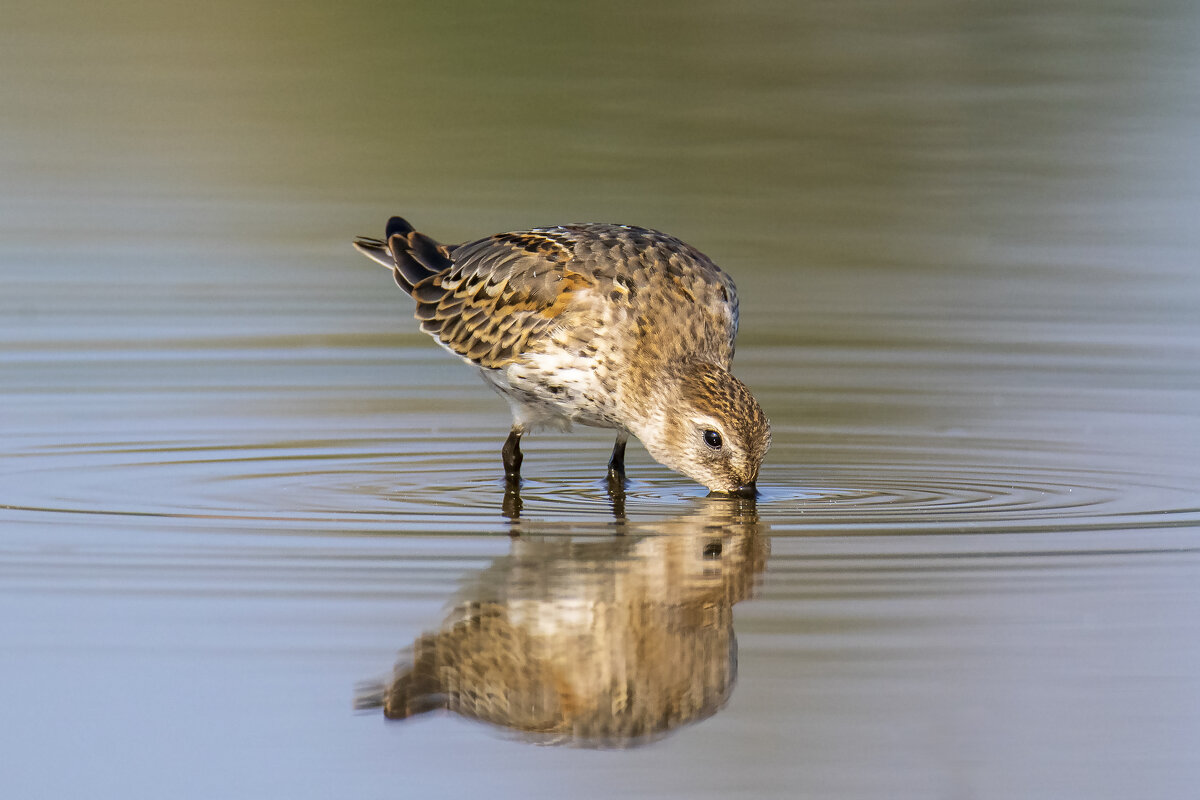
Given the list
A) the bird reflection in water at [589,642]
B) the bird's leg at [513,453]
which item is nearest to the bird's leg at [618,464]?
the bird's leg at [513,453]

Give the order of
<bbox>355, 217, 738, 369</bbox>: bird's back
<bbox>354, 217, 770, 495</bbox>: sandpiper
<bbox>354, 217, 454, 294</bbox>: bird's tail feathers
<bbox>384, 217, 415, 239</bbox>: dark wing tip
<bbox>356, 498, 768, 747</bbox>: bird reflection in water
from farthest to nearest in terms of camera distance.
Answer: <bbox>384, 217, 415, 239</bbox>: dark wing tip → <bbox>354, 217, 454, 294</bbox>: bird's tail feathers → <bbox>355, 217, 738, 369</bbox>: bird's back → <bbox>354, 217, 770, 495</bbox>: sandpiper → <bbox>356, 498, 768, 747</bbox>: bird reflection in water

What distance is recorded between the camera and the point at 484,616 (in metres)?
6.71

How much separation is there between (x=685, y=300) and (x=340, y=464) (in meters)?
1.71

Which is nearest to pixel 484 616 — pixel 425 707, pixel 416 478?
pixel 425 707

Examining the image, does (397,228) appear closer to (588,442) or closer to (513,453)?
(588,442)

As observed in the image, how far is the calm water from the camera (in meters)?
5.68

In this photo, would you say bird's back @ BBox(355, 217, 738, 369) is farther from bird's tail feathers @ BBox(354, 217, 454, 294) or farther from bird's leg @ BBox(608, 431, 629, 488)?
bird's tail feathers @ BBox(354, 217, 454, 294)

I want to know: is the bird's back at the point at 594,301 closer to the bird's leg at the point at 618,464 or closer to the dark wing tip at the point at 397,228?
the bird's leg at the point at 618,464

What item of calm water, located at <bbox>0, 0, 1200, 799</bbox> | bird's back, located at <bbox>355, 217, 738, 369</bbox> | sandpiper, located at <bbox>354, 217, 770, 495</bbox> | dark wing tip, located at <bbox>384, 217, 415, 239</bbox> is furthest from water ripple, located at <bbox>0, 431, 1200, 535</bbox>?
dark wing tip, located at <bbox>384, 217, 415, 239</bbox>

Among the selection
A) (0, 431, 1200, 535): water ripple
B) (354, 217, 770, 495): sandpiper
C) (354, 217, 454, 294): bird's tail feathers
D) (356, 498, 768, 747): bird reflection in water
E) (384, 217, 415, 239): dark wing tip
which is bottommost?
(356, 498, 768, 747): bird reflection in water

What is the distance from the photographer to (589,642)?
6512mm

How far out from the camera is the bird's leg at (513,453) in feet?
31.7

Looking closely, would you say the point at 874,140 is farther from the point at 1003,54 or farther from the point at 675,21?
the point at 675,21

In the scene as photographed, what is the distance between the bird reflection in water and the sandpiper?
3.33 ft
